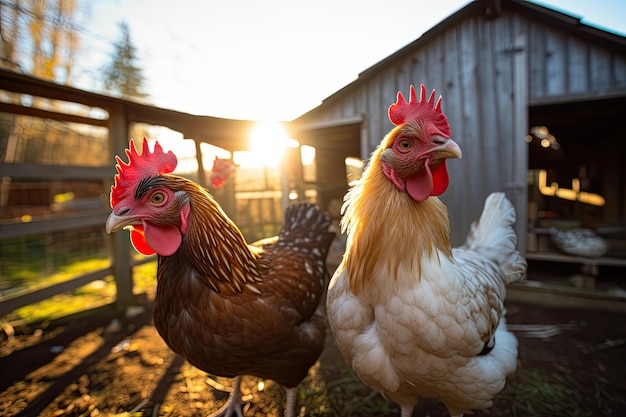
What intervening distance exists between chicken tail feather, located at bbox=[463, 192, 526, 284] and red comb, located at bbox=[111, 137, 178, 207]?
2.23m

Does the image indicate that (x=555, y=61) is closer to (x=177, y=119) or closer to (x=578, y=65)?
(x=578, y=65)

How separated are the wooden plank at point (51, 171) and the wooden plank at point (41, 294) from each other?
4.01ft

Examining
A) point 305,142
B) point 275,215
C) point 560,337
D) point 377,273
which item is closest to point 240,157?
point 275,215

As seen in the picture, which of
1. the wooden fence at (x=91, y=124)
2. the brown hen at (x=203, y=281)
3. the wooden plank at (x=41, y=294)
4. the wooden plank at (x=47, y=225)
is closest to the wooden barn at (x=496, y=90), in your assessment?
the wooden fence at (x=91, y=124)

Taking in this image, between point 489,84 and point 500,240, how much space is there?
2708mm

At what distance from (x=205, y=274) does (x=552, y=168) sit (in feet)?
32.2

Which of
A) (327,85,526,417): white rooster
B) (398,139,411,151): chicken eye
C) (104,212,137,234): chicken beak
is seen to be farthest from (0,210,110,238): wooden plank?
(398,139,411,151): chicken eye

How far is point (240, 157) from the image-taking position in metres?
3.48

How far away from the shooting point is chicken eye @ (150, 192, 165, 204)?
4.83 feet

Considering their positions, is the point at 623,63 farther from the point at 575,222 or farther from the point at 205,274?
the point at 205,274

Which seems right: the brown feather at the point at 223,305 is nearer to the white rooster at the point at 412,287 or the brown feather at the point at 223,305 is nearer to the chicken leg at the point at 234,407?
the white rooster at the point at 412,287

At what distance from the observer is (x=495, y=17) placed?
3.75 metres

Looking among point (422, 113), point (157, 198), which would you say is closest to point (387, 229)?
point (422, 113)

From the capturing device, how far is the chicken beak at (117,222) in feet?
4.49
